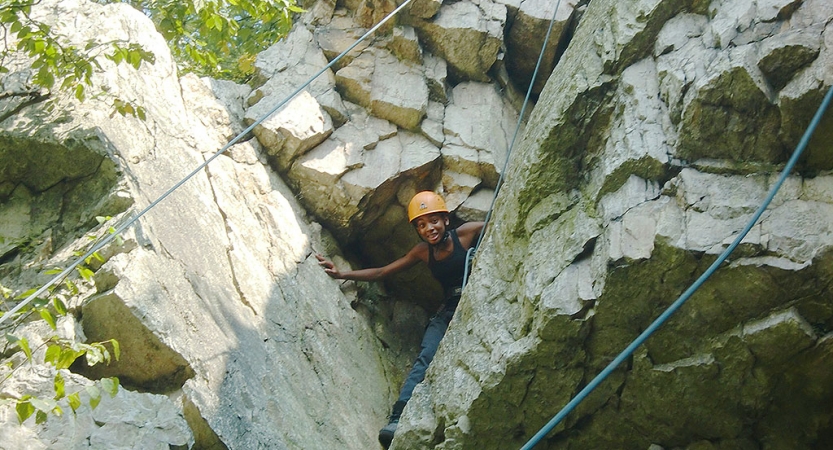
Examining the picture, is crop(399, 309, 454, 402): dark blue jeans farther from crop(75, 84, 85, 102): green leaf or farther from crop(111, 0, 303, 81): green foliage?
crop(75, 84, 85, 102): green leaf

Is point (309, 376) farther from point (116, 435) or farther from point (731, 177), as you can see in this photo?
point (731, 177)

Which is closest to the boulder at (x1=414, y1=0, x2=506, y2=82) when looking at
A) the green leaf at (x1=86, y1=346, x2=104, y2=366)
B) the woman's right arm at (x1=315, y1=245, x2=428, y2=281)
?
the woman's right arm at (x1=315, y1=245, x2=428, y2=281)

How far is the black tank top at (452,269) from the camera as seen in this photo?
6.14 m

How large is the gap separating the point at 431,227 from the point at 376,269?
588mm

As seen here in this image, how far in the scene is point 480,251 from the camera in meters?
5.02

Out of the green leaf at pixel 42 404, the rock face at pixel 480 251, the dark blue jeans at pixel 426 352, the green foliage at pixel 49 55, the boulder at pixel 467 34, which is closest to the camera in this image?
the green leaf at pixel 42 404

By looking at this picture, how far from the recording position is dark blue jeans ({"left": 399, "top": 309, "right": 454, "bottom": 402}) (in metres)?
5.39

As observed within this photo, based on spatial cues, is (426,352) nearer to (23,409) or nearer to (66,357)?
(66,357)

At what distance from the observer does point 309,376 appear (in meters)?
5.22

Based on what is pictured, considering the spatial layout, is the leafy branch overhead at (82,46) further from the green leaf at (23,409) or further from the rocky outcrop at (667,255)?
the rocky outcrop at (667,255)

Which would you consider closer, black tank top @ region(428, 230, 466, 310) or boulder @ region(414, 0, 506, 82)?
Answer: black tank top @ region(428, 230, 466, 310)

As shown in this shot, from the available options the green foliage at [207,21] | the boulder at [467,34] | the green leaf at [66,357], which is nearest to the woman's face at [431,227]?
the boulder at [467,34]

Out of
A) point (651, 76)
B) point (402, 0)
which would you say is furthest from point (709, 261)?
point (402, 0)

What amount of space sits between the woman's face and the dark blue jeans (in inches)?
24.2
